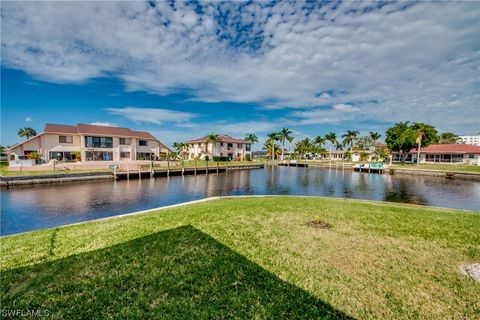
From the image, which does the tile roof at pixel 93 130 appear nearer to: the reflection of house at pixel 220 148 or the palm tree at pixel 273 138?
the reflection of house at pixel 220 148

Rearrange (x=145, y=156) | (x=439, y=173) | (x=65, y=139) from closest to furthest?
(x=439, y=173)
(x=65, y=139)
(x=145, y=156)

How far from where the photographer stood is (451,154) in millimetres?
60312

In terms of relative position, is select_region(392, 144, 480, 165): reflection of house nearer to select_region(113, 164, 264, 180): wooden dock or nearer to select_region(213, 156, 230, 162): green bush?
select_region(213, 156, 230, 162): green bush

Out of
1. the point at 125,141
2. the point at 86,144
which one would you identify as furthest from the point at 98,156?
the point at 125,141

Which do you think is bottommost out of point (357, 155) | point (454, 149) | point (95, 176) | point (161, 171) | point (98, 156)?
point (95, 176)

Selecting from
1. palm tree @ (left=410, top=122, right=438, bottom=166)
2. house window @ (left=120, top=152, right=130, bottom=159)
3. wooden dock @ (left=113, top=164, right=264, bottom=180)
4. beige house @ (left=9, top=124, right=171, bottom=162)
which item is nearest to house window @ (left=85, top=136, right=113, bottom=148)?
beige house @ (left=9, top=124, right=171, bottom=162)

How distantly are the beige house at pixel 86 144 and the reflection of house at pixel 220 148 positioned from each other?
1998 cm

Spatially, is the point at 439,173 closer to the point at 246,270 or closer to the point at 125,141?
the point at 246,270

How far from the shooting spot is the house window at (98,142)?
145ft

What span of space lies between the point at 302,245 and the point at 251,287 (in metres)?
2.63

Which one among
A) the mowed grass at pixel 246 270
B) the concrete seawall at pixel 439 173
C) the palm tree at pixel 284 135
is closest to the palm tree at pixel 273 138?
the palm tree at pixel 284 135

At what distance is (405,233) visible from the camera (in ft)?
24.4

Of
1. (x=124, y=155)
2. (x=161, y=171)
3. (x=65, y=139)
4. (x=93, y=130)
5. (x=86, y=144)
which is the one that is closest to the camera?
(x=161, y=171)

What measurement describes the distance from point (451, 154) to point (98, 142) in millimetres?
87906
